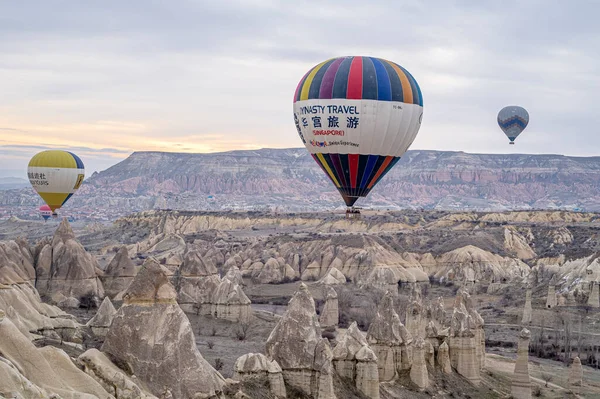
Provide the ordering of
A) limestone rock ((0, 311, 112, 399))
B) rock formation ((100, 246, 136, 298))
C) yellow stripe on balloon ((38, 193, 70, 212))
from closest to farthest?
limestone rock ((0, 311, 112, 399)), rock formation ((100, 246, 136, 298)), yellow stripe on balloon ((38, 193, 70, 212))

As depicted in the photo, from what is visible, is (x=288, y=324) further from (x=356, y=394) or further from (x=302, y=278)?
(x=302, y=278)

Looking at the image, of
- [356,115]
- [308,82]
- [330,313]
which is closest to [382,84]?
[356,115]

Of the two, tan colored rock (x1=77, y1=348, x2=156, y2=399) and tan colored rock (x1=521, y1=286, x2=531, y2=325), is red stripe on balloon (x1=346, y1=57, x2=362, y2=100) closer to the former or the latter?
tan colored rock (x1=77, y1=348, x2=156, y2=399)

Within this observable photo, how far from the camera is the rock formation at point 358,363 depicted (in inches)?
1139

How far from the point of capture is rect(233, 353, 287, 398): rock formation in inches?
999

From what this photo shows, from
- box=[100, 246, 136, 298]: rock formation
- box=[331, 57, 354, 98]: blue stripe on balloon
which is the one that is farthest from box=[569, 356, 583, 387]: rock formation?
box=[100, 246, 136, 298]: rock formation

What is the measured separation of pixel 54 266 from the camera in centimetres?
5559

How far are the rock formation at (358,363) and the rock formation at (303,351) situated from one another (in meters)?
2.06

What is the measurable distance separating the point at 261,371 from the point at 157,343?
3.69 meters

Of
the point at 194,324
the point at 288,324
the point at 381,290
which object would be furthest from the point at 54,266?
the point at 288,324

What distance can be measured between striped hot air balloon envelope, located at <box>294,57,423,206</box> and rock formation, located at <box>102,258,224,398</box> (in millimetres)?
18381

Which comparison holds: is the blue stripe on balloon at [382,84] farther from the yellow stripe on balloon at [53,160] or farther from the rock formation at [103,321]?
the yellow stripe on balloon at [53,160]

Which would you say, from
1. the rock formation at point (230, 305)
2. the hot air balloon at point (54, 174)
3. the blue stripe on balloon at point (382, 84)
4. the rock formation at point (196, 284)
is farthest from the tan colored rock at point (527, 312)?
the hot air balloon at point (54, 174)

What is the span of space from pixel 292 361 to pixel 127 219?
116 m
